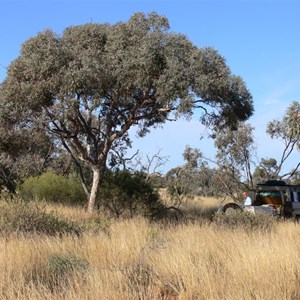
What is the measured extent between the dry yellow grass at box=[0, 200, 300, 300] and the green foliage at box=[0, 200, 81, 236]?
140 centimetres

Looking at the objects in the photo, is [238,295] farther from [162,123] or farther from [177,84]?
[162,123]

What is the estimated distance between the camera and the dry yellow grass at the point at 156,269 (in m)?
5.62

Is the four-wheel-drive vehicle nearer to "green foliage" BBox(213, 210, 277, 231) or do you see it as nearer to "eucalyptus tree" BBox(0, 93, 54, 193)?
"green foliage" BBox(213, 210, 277, 231)

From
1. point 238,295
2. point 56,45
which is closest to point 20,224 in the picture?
point 238,295

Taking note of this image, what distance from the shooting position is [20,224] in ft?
35.4

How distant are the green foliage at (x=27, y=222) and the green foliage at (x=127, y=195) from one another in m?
8.20

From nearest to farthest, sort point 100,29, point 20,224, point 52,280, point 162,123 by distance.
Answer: point 52,280 < point 20,224 < point 100,29 < point 162,123

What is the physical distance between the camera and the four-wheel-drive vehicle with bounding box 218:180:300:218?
61.2ft

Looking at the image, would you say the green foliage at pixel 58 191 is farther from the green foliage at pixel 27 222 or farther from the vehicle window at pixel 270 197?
the green foliage at pixel 27 222

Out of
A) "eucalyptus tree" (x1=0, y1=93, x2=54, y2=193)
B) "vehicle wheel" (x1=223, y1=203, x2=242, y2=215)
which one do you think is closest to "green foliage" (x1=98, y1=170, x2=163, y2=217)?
"vehicle wheel" (x1=223, y1=203, x2=242, y2=215)

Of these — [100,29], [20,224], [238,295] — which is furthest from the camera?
[100,29]

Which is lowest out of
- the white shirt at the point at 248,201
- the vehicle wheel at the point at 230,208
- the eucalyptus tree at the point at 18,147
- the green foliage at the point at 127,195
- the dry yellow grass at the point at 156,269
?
the dry yellow grass at the point at 156,269

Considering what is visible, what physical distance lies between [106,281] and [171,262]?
1471 mm

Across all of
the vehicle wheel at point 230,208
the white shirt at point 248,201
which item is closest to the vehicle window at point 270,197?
the white shirt at point 248,201
